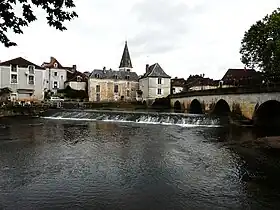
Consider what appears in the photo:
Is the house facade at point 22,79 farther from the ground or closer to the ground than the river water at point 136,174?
farther from the ground

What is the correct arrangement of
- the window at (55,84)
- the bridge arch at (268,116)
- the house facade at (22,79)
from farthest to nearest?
the window at (55,84)
the house facade at (22,79)
the bridge arch at (268,116)

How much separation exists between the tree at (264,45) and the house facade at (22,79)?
3524 cm

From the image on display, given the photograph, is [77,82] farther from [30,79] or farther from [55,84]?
[30,79]

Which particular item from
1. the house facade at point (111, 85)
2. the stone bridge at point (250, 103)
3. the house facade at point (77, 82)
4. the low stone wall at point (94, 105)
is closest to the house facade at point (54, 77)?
the house facade at point (77, 82)

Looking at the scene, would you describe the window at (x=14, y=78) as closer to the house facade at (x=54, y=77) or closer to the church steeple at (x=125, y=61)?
the house facade at (x=54, y=77)

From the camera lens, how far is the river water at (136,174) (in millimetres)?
8727

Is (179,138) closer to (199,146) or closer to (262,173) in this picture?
(199,146)

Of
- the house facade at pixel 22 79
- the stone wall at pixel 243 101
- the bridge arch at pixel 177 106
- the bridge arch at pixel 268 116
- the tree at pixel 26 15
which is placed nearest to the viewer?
the tree at pixel 26 15

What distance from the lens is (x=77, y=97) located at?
212 ft

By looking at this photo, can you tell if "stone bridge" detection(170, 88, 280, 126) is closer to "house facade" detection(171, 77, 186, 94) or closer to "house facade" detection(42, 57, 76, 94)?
"house facade" detection(42, 57, 76, 94)

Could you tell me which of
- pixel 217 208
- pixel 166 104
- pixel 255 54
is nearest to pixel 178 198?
pixel 217 208

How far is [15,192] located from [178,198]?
4.74 meters

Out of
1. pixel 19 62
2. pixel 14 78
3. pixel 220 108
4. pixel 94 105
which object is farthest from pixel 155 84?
pixel 220 108

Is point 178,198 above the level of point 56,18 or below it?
below
